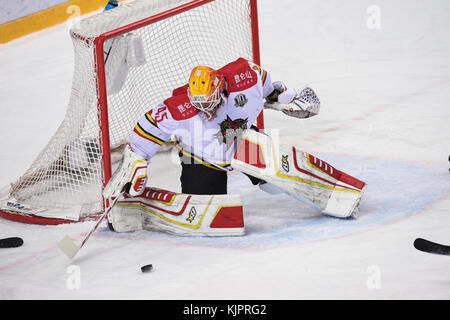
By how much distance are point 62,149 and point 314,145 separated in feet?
4.78

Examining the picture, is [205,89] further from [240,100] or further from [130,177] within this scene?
[130,177]

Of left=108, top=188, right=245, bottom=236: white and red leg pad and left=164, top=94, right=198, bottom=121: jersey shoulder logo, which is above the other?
left=164, top=94, right=198, bottom=121: jersey shoulder logo

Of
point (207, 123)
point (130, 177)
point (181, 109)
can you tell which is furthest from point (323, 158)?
point (130, 177)

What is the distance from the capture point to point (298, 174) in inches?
127

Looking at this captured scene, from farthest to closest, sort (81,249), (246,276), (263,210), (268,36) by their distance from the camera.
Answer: (268,36)
(263,210)
(81,249)
(246,276)

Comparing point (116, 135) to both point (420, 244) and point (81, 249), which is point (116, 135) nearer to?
point (81, 249)

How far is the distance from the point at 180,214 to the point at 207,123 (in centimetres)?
40

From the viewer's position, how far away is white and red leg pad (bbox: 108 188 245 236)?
123 inches

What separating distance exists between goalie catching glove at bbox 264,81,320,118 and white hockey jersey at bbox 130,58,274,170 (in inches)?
8.0

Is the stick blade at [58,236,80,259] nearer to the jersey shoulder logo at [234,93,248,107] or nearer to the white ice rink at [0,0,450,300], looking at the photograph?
the white ice rink at [0,0,450,300]

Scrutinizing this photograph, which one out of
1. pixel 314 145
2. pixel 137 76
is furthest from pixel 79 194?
pixel 314 145

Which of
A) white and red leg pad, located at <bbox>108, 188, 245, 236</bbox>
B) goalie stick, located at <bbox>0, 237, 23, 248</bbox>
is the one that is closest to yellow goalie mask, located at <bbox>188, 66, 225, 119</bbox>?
white and red leg pad, located at <bbox>108, 188, 245, 236</bbox>

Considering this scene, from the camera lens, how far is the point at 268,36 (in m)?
6.13

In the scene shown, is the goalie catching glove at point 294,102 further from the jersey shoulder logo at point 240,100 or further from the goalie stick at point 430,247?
the goalie stick at point 430,247
